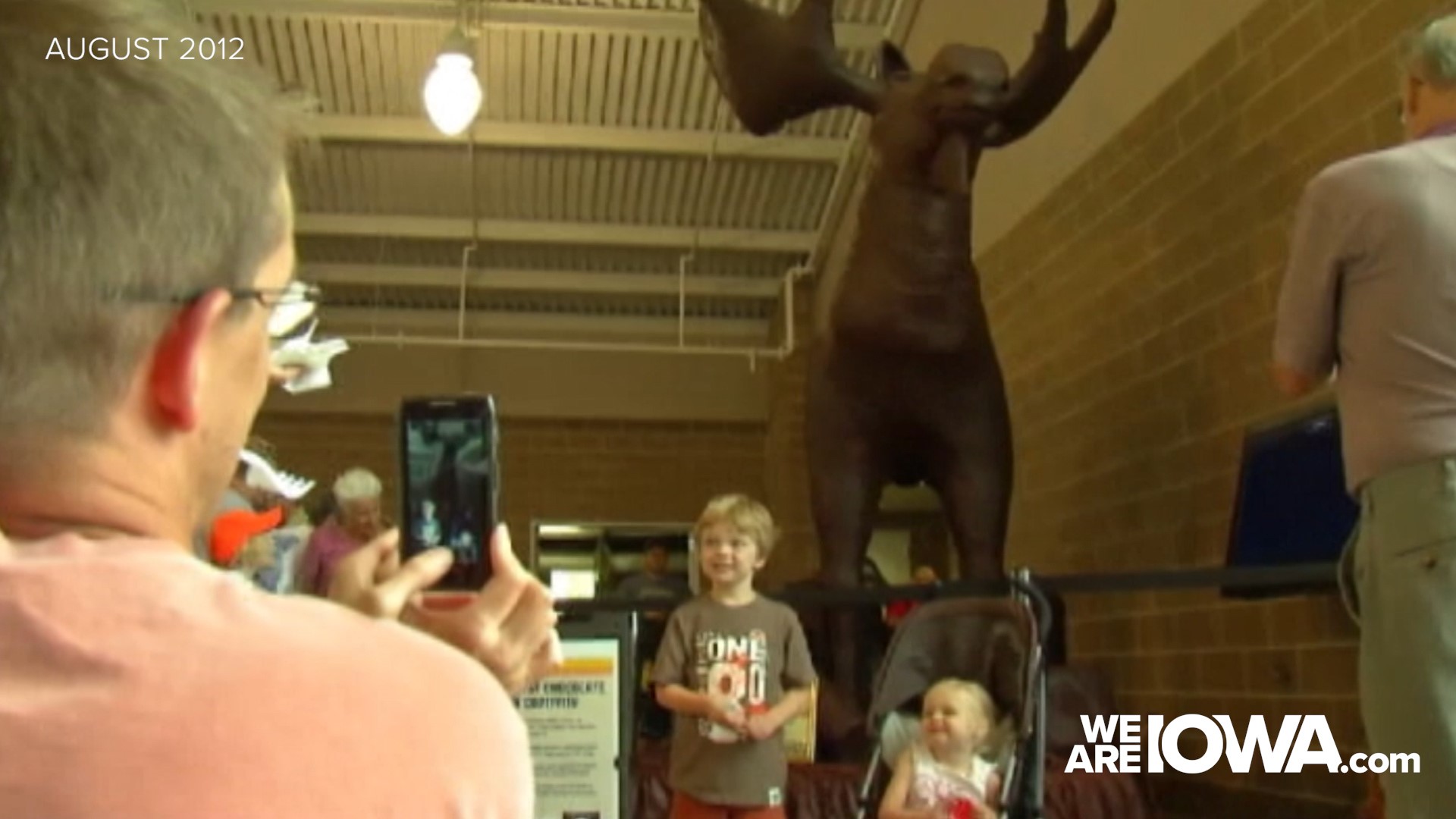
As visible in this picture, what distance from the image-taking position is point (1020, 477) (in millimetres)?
6695

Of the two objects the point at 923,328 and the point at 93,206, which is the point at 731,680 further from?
the point at 93,206

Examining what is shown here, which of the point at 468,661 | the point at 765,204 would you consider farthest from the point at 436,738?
the point at 765,204

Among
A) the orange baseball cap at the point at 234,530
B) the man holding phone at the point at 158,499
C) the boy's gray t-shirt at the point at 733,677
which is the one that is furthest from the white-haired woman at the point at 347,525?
the man holding phone at the point at 158,499

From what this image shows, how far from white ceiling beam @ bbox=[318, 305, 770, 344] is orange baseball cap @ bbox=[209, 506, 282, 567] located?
7418 mm

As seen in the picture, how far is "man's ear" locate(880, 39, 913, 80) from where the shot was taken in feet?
16.1

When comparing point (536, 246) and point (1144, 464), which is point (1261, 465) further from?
point (536, 246)

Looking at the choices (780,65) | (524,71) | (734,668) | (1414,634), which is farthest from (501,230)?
(1414,634)

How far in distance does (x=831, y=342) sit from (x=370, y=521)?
1655 mm

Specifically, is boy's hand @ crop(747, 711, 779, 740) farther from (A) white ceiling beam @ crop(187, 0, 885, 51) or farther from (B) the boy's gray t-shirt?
(A) white ceiling beam @ crop(187, 0, 885, 51)

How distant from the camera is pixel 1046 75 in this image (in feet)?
15.7

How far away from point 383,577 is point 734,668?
2582mm

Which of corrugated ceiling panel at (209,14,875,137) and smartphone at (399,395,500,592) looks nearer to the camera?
smartphone at (399,395,500,592)

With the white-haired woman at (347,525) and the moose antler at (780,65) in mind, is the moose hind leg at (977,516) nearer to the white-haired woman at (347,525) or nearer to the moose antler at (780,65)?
the moose antler at (780,65)

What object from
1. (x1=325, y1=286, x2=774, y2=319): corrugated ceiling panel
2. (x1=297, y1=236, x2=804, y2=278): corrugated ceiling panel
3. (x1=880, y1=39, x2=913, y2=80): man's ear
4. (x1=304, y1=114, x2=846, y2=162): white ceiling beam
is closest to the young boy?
(x1=880, y1=39, x2=913, y2=80): man's ear
